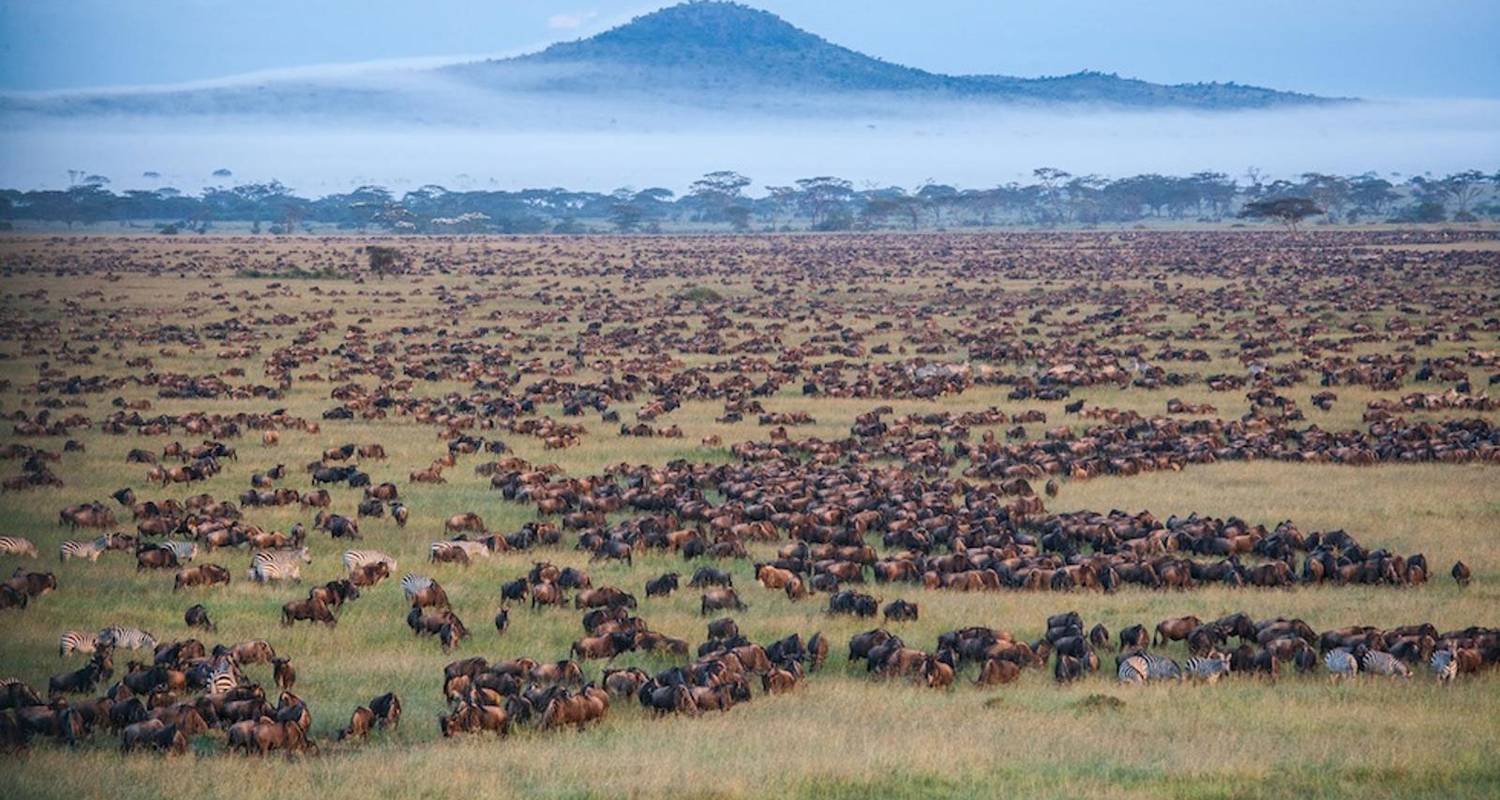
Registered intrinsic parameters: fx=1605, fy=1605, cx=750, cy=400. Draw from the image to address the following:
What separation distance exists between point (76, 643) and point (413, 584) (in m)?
3.30

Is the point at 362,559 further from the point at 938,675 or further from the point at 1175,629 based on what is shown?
the point at 1175,629

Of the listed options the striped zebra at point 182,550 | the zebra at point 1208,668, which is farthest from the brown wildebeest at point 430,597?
the zebra at point 1208,668

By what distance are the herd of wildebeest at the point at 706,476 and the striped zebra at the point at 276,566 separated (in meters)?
0.05

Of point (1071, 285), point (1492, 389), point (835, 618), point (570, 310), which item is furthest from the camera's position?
point (1071, 285)

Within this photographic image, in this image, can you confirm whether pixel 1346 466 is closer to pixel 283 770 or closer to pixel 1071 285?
pixel 283 770

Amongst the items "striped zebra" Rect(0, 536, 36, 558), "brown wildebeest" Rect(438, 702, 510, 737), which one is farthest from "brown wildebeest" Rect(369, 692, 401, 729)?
"striped zebra" Rect(0, 536, 36, 558)

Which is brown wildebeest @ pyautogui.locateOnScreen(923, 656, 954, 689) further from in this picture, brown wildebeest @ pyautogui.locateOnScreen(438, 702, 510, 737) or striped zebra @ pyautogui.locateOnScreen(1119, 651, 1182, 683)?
brown wildebeest @ pyautogui.locateOnScreen(438, 702, 510, 737)

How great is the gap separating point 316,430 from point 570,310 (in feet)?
88.7

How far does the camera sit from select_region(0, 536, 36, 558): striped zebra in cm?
1852

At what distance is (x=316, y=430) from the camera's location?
2880 cm

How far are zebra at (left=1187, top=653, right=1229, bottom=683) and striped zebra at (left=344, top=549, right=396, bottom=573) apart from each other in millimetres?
8854

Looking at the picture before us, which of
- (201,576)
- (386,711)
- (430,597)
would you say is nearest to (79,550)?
(201,576)

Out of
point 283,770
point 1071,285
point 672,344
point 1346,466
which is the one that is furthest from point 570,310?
point 283,770

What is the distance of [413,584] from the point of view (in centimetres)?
1648
